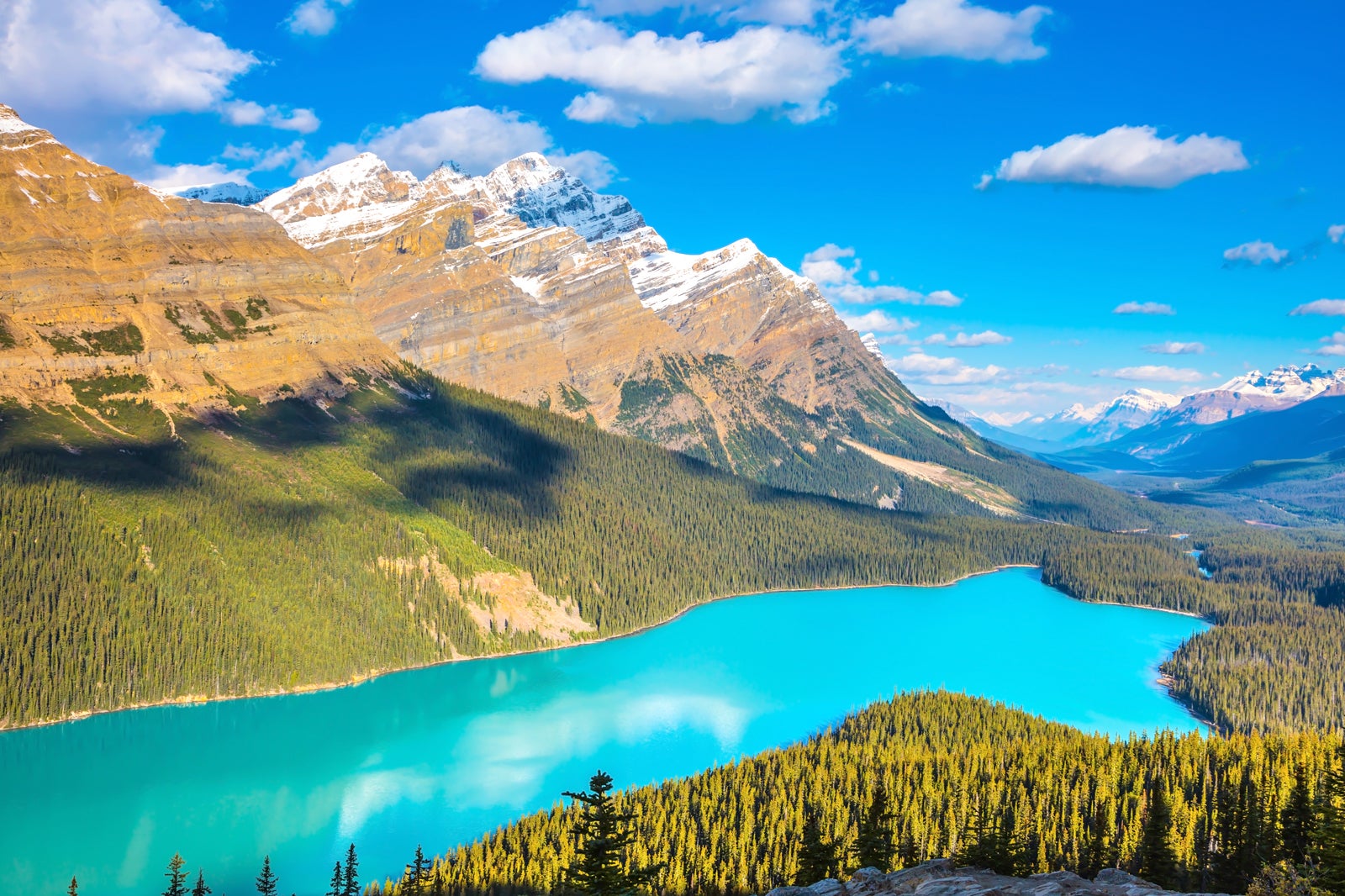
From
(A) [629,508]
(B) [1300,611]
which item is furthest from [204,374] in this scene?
(B) [1300,611]

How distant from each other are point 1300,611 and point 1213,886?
452ft

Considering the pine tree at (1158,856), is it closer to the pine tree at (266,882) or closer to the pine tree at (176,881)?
the pine tree at (266,882)

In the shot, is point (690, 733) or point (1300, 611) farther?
point (1300, 611)

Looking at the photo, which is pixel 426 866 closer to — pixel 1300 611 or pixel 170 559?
pixel 170 559

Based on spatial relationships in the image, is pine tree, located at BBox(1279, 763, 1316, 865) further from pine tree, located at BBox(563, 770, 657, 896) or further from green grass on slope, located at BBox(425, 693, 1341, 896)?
pine tree, located at BBox(563, 770, 657, 896)

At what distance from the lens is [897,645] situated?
154625 millimetres

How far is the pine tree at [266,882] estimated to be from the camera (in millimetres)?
55219

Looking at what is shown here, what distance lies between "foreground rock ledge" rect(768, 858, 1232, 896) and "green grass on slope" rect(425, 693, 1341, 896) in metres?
12.7

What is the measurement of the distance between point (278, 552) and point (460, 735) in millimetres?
42347

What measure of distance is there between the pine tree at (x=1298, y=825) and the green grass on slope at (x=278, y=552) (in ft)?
222

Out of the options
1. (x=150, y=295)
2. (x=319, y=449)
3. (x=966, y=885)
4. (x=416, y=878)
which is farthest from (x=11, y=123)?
(x=966, y=885)

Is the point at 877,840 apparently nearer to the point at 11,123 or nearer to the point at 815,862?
the point at 815,862

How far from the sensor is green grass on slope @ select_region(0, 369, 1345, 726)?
108375mm

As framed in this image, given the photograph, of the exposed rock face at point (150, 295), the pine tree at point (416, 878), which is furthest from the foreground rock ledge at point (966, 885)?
the exposed rock face at point (150, 295)
